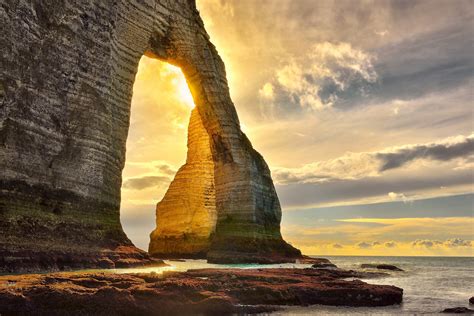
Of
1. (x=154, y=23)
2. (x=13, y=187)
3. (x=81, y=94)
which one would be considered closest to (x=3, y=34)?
(x=81, y=94)

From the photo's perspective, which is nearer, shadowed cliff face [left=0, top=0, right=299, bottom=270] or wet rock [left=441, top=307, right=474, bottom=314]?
wet rock [left=441, top=307, right=474, bottom=314]

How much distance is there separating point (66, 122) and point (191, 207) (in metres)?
22.9

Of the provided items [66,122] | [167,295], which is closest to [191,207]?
[66,122]

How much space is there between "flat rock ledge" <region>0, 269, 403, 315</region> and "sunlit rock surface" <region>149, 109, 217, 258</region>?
28.9 metres

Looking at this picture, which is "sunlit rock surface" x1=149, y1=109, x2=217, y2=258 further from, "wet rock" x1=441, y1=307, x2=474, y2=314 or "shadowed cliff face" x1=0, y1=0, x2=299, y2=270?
"wet rock" x1=441, y1=307, x2=474, y2=314

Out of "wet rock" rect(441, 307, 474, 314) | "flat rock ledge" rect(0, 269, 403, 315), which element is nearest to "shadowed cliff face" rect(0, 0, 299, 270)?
"flat rock ledge" rect(0, 269, 403, 315)

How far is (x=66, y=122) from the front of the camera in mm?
17594

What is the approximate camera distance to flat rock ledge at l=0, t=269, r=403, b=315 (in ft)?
22.7

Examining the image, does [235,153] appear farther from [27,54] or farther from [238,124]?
[27,54]

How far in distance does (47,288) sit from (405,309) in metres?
6.83

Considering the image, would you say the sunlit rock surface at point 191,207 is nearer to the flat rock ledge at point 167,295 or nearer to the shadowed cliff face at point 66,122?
the shadowed cliff face at point 66,122

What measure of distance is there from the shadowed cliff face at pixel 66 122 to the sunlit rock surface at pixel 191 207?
1553 cm

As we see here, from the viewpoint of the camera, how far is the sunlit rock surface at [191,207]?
127ft

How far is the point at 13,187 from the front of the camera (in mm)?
14977
